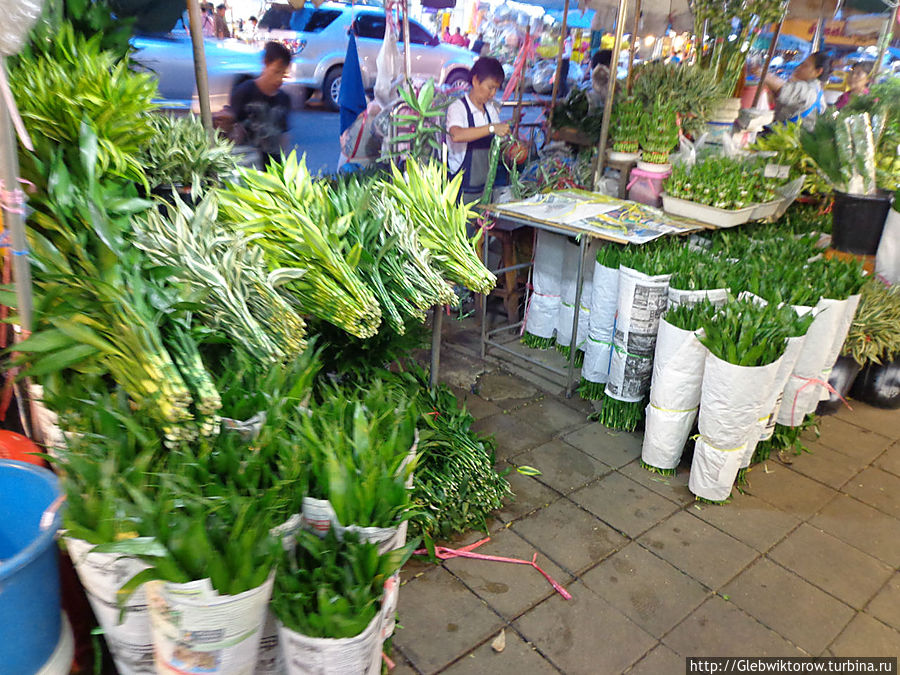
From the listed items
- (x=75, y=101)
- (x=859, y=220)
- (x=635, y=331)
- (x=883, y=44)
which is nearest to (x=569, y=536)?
(x=635, y=331)

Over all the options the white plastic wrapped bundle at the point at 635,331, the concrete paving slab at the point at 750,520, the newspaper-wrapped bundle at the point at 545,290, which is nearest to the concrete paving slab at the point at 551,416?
the white plastic wrapped bundle at the point at 635,331

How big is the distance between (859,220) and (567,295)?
72.5 inches

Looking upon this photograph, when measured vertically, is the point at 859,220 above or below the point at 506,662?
above

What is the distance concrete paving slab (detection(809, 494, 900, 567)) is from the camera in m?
2.67

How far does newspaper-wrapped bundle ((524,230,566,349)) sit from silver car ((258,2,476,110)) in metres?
1.95

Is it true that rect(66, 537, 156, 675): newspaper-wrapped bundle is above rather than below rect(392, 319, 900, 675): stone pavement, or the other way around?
above

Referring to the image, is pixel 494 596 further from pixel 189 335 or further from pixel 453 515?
pixel 189 335

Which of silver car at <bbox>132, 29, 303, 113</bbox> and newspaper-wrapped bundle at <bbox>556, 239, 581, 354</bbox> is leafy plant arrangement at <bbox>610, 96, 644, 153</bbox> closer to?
newspaper-wrapped bundle at <bbox>556, 239, 581, 354</bbox>

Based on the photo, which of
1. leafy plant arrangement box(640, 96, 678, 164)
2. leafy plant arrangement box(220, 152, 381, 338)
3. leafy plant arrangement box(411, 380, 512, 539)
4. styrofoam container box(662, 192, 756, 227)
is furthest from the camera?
leafy plant arrangement box(640, 96, 678, 164)

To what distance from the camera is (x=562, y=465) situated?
125 inches

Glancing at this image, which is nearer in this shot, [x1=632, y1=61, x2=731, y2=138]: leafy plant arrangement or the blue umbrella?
[x1=632, y1=61, x2=731, y2=138]: leafy plant arrangement

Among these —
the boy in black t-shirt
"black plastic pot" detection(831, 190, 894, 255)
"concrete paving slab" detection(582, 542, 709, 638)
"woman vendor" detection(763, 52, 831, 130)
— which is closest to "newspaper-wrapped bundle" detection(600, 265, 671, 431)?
"concrete paving slab" detection(582, 542, 709, 638)

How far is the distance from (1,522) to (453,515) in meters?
1.60

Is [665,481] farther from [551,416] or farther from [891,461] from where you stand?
[891,461]
